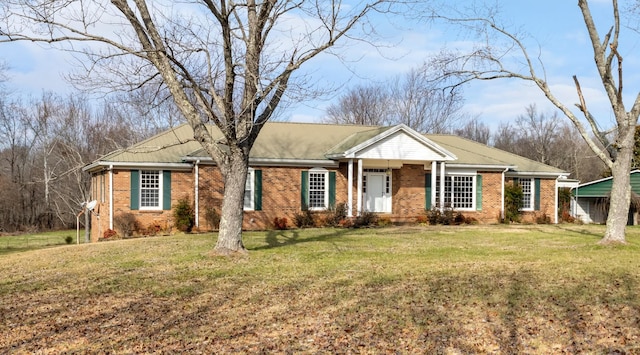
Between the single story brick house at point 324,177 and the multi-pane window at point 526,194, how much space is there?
0.05 m

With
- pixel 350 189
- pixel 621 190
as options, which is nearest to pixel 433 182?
pixel 350 189

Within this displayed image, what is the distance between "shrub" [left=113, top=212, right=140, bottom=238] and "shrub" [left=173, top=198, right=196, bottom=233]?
150cm

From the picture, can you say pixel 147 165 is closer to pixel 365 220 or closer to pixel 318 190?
pixel 318 190

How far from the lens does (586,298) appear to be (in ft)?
28.0

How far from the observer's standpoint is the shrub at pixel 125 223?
68.5 ft

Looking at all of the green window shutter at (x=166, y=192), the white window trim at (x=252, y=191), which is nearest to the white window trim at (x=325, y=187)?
the white window trim at (x=252, y=191)

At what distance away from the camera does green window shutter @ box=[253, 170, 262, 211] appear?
880 inches

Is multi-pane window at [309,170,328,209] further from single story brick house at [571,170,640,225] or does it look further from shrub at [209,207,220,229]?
single story brick house at [571,170,640,225]

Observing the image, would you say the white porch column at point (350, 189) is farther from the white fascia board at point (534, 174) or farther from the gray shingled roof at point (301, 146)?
the white fascia board at point (534, 174)

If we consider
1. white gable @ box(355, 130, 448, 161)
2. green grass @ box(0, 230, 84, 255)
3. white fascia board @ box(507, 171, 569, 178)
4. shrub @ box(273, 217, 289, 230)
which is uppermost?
white gable @ box(355, 130, 448, 161)

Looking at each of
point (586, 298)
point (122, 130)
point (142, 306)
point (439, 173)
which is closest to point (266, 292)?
point (142, 306)

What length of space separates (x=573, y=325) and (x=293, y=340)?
345cm

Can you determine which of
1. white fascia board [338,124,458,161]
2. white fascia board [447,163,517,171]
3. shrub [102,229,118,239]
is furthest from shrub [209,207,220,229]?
white fascia board [447,163,517,171]

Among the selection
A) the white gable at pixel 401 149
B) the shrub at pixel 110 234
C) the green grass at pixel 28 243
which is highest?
the white gable at pixel 401 149
